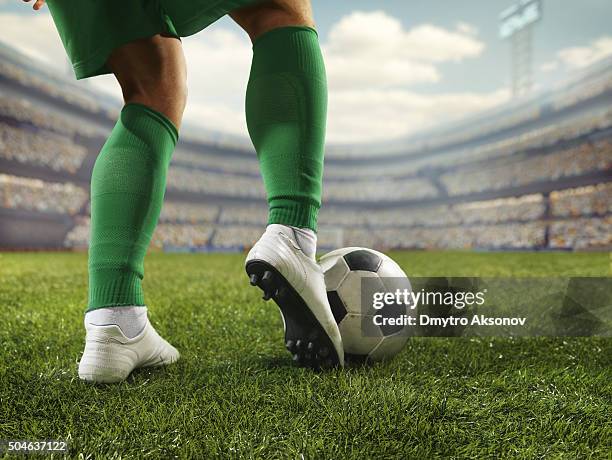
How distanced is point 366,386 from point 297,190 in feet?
1.44

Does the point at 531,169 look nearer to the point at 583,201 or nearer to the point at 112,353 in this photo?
the point at 583,201

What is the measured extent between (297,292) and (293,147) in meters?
0.32

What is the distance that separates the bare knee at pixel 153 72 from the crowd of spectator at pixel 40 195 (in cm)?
1590

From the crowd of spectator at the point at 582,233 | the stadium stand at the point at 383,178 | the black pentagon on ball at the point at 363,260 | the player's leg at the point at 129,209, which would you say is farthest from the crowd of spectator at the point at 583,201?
the player's leg at the point at 129,209

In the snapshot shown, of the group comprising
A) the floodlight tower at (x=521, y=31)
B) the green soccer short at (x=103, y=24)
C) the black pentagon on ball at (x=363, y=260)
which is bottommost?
the black pentagon on ball at (x=363, y=260)

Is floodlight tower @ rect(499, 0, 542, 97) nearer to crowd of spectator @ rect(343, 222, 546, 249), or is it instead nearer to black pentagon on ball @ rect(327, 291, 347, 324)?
crowd of spectator @ rect(343, 222, 546, 249)

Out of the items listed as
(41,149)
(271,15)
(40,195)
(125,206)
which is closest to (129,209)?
(125,206)

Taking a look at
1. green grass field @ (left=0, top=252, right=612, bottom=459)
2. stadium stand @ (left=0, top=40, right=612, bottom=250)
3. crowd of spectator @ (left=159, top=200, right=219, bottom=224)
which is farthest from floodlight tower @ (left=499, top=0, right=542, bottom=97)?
green grass field @ (left=0, top=252, right=612, bottom=459)

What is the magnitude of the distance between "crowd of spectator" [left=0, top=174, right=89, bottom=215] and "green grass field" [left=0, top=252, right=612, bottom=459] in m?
16.0

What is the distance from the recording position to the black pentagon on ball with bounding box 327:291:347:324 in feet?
4.01

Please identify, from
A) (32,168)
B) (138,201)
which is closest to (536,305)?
(138,201)

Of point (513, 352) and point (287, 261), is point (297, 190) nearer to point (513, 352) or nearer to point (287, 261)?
point (287, 261)

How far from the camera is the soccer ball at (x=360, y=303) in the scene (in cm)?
122

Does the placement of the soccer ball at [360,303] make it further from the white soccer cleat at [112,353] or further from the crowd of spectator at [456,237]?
the crowd of spectator at [456,237]
